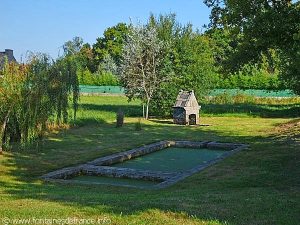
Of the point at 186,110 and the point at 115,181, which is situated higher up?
the point at 186,110

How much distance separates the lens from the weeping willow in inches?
631

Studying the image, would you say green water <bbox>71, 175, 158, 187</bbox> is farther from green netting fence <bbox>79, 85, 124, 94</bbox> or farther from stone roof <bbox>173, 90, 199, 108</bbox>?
green netting fence <bbox>79, 85, 124, 94</bbox>

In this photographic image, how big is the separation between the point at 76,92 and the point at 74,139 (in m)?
2.62

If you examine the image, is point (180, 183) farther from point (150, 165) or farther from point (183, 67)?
point (183, 67)

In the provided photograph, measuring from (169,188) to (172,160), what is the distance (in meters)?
5.58

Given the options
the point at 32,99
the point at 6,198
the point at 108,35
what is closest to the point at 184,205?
the point at 6,198

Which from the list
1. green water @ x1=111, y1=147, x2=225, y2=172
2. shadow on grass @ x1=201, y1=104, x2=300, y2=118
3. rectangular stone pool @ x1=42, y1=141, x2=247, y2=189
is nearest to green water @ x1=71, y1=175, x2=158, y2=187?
rectangular stone pool @ x1=42, y1=141, x2=247, y2=189

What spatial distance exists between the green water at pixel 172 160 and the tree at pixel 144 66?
13317 millimetres

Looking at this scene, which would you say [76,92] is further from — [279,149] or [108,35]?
[108,35]

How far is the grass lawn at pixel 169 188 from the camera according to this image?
6859mm

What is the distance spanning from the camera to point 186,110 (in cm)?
2780

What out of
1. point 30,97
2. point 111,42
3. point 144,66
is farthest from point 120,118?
point 111,42

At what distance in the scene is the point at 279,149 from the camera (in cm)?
Answer: 1700

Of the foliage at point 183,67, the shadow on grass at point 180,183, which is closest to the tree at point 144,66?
the foliage at point 183,67
